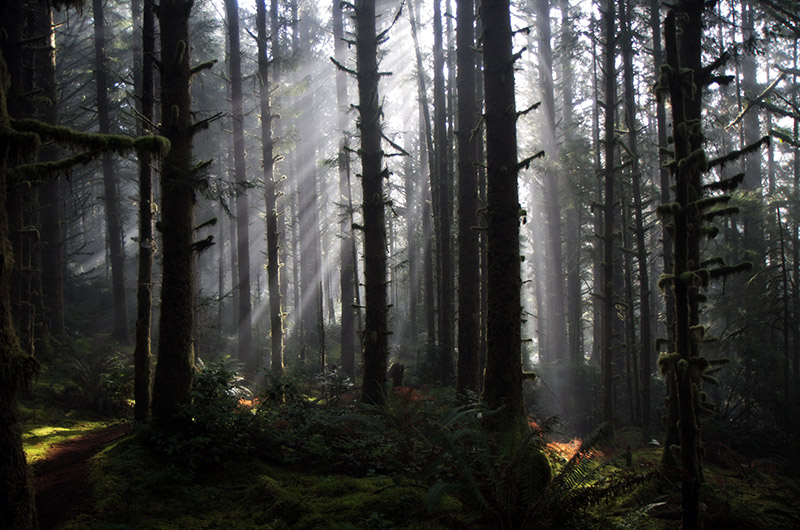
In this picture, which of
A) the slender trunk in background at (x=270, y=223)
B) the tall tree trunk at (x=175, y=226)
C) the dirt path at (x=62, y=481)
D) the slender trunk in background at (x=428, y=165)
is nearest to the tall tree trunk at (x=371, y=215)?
the tall tree trunk at (x=175, y=226)

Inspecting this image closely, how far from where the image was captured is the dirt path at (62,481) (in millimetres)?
4809

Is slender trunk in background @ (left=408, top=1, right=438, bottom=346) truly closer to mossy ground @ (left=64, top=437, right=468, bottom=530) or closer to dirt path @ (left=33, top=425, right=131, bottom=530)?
mossy ground @ (left=64, top=437, right=468, bottom=530)

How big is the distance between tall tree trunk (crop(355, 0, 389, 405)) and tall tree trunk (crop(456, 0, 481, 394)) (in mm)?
2554

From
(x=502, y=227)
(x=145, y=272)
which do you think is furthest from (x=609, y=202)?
(x=145, y=272)

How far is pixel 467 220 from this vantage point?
12.4 metres

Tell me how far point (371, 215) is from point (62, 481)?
719 centimetres

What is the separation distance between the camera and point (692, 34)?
7727mm

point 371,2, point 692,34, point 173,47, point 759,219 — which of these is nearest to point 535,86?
point 759,219

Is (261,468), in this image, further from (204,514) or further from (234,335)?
(234,335)

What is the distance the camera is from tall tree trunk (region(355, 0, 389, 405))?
10.2 meters

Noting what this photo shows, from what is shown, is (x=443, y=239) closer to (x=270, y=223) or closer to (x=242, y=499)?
(x=270, y=223)

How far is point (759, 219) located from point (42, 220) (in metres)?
27.4

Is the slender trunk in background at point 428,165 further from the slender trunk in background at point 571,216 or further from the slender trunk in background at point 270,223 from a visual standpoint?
the slender trunk in background at point 270,223

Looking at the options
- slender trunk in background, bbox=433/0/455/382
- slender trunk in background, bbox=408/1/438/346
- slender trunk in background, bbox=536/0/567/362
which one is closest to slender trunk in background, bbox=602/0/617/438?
slender trunk in background, bbox=433/0/455/382
